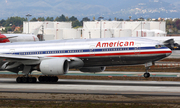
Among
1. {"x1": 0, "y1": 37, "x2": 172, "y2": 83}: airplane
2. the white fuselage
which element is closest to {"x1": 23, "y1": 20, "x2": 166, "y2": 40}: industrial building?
the white fuselage

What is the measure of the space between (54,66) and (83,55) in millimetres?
3926

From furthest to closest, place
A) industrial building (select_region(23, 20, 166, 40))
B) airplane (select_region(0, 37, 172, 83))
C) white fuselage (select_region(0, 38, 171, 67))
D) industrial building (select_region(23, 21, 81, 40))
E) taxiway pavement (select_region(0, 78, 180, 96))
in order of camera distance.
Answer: industrial building (select_region(23, 20, 166, 40)), industrial building (select_region(23, 21, 81, 40)), white fuselage (select_region(0, 38, 171, 67)), airplane (select_region(0, 37, 172, 83)), taxiway pavement (select_region(0, 78, 180, 96))

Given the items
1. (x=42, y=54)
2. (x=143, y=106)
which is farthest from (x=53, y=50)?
(x=143, y=106)

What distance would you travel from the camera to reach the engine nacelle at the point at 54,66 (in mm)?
33625

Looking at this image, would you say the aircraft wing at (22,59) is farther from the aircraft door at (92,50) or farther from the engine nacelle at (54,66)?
the aircraft door at (92,50)

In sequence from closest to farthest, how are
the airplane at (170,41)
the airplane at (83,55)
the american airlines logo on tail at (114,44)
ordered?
the airplane at (83,55) → the american airlines logo on tail at (114,44) → the airplane at (170,41)

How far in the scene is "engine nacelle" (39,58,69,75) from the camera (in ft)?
110

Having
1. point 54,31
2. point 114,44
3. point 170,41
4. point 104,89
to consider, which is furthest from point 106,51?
point 54,31

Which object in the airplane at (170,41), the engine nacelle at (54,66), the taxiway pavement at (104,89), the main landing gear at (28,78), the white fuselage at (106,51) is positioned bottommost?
the taxiway pavement at (104,89)

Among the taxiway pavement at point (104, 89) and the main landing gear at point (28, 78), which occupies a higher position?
the main landing gear at point (28, 78)

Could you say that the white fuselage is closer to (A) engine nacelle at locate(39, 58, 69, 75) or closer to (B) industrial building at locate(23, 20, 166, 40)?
(A) engine nacelle at locate(39, 58, 69, 75)

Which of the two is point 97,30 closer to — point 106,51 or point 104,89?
point 106,51

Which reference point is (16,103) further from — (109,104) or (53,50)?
(53,50)

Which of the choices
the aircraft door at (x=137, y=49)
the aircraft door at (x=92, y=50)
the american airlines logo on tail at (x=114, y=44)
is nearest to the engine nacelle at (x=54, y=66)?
the aircraft door at (x=92, y=50)
